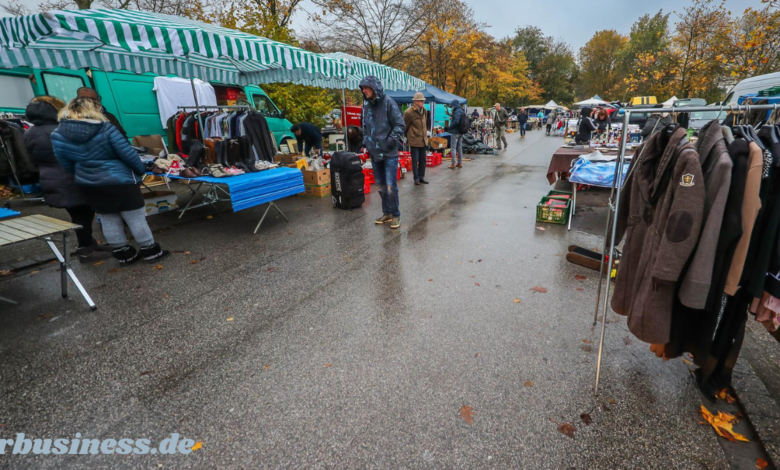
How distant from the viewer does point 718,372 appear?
84.7 inches

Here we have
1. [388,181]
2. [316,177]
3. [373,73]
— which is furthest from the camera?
[373,73]

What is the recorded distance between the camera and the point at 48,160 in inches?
164

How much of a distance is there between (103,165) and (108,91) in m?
6.99

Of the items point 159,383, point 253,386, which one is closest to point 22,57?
point 159,383

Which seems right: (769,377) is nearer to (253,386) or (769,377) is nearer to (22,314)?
(253,386)

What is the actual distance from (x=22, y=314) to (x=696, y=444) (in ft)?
17.3

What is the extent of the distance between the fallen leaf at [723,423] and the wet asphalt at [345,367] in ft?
0.19

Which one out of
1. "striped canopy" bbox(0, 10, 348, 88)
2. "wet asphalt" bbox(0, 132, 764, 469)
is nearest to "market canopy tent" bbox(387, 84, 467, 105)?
"striped canopy" bbox(0, 10, 348, 88)

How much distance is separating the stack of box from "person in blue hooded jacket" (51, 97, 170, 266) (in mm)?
3816

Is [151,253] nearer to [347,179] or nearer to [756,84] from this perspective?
[347,179]

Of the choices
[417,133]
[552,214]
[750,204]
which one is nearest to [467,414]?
[750,204]

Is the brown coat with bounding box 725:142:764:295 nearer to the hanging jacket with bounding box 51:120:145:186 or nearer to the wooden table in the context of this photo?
the wooden table

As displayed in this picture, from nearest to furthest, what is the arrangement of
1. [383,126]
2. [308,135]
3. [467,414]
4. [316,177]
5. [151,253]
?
[467,414], [151,253], [383,126], [316,177], [308,135]

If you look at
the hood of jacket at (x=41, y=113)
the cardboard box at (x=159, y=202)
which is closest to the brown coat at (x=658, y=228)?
the hood of jacket at (x=41, y=113)
